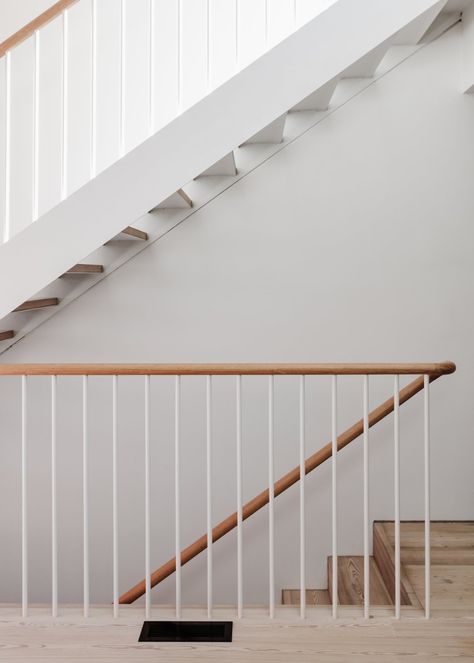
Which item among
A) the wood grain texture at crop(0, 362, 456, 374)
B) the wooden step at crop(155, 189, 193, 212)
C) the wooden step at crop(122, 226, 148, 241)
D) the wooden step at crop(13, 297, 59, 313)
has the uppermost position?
the wooden step at crop(155, 189, 193, 212)

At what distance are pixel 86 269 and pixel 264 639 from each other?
2.08 metres

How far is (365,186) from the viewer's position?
12.3ft

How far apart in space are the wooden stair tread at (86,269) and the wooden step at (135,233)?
0.28m

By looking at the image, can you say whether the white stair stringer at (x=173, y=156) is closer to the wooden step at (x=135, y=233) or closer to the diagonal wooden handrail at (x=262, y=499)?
the wooden step at (x=135, y=233)

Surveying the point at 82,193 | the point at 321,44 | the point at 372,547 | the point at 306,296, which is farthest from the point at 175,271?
the point at 372,547

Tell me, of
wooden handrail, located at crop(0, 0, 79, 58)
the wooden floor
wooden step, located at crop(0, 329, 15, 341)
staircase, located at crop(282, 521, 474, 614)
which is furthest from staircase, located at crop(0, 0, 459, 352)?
staircase, located at crop(282, 521, 474, 614)

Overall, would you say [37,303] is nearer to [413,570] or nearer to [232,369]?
[232,369]

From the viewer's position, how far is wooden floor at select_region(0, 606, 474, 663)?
2.31 meters

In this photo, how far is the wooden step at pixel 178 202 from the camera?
3.44 m

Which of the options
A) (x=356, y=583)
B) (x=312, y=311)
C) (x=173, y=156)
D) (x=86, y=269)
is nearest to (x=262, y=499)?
(x=356, y=583)

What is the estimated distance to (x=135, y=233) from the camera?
347 cm

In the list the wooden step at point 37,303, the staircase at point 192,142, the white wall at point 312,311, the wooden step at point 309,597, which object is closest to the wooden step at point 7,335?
the white wall at point 312,311

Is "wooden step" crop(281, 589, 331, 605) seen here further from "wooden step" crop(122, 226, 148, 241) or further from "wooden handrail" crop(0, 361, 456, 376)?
"wooden step" crop(122, 226, 148, 241)

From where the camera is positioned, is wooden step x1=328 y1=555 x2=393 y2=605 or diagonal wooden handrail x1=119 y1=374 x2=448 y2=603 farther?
diagonal wooden handrail x1=119 y1=374 x2=448 y2=603
